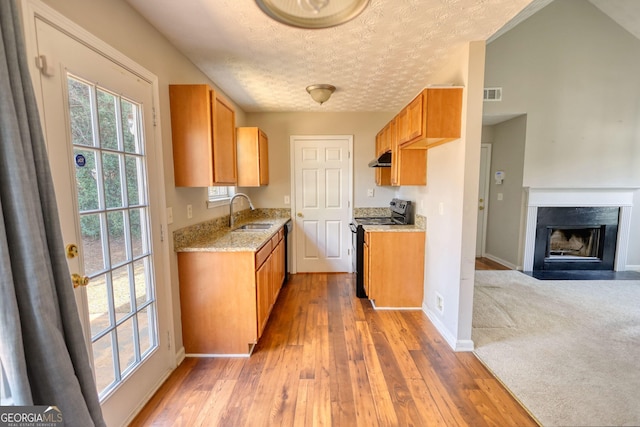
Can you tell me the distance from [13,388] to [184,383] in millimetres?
1192

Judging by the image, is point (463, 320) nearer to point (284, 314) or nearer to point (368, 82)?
point (284, 314)

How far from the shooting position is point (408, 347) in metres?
2.24

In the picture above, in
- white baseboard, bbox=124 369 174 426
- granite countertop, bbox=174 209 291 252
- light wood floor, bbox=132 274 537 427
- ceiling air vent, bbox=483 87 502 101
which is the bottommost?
light wood floor, bbox=132 274 537 427

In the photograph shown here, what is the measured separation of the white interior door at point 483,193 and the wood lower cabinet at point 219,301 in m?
4.49

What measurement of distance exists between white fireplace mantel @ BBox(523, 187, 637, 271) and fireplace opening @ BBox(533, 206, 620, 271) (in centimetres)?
6

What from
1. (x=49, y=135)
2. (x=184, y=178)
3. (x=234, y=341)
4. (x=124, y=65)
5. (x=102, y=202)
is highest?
(x=124, y=65)

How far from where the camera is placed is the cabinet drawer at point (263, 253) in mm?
2182

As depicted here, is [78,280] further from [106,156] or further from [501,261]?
[501,261]

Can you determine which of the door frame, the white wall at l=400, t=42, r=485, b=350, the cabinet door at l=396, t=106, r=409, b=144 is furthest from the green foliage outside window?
the white wall at l=400, t=42, r=485, b=350

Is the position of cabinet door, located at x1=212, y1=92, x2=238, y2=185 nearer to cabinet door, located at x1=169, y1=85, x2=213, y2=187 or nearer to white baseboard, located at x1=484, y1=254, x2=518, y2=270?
cabinet door, located at x1=169, y1=85, x2=213, y2=187

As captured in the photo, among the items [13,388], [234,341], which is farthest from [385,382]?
[13,388]

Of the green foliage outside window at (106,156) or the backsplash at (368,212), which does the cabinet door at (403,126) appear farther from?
the green foliage outside window at (106,156)

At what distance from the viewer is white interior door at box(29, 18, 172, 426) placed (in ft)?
3.84

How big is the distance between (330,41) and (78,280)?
2.10 m
